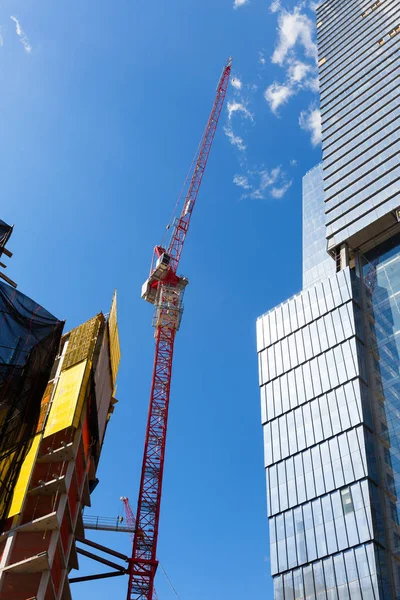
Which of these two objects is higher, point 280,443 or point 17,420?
point 280,443

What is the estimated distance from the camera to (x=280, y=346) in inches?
2940

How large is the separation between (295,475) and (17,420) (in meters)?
36.2

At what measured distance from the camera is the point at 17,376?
32125mm

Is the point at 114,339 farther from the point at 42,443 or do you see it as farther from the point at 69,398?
the point at 42,443

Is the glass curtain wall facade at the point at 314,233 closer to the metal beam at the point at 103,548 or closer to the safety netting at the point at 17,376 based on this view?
the metal beam at the point at 103,548

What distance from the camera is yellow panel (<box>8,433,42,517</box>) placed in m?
35.8

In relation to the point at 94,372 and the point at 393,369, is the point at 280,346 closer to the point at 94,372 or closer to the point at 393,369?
the point at 393,369

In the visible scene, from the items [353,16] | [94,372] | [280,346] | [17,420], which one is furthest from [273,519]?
[353,16]

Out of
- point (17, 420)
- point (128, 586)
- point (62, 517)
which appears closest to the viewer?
point (17, 420)

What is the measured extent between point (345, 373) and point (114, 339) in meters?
23.7

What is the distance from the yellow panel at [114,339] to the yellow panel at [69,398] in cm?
763

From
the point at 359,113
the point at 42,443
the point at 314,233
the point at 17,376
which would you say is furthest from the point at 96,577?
the point at 359,113

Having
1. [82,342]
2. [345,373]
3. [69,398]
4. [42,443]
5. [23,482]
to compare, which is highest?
[345,373]

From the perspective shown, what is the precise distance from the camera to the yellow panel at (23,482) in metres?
35.8
